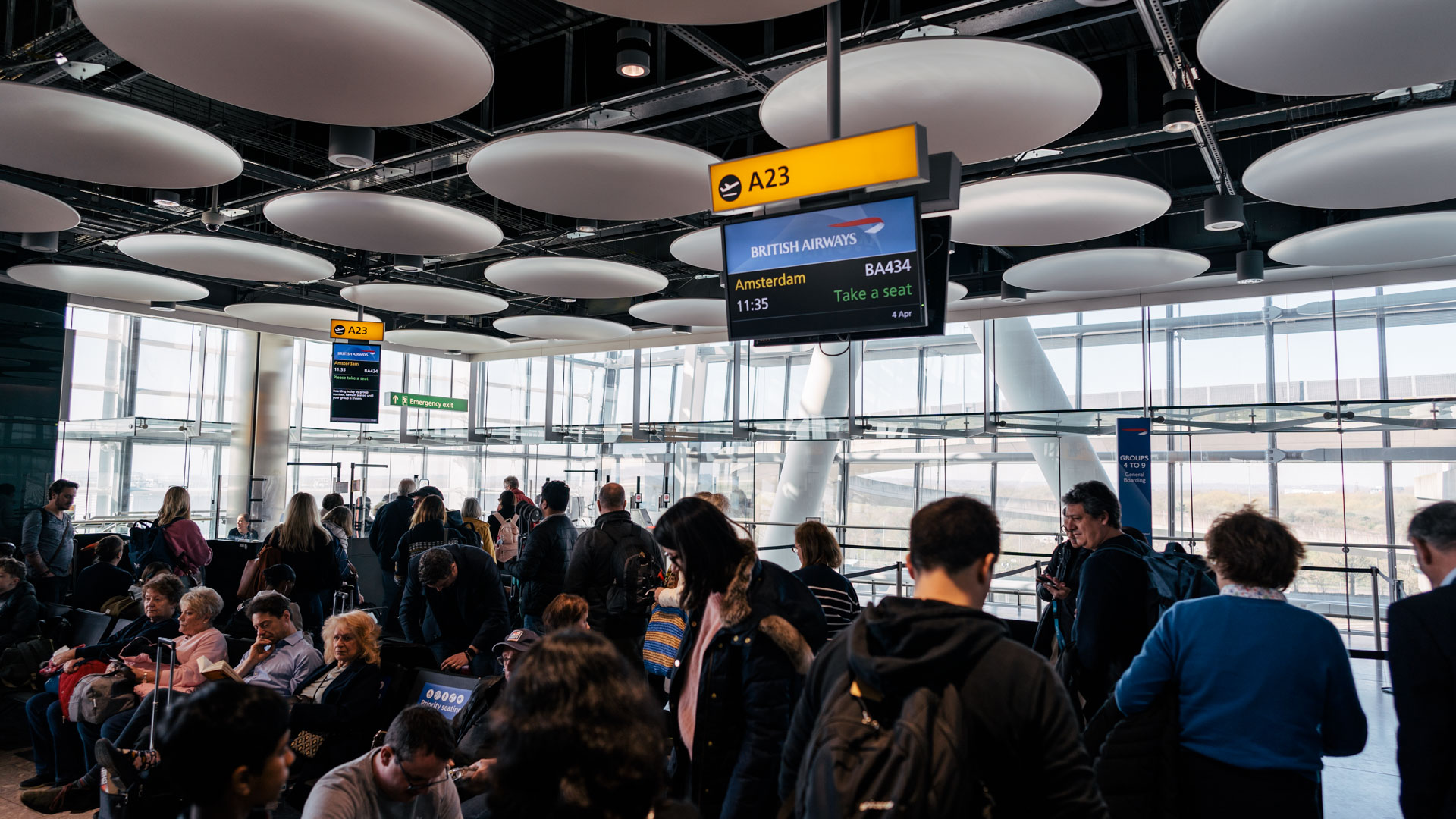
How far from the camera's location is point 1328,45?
434 cm

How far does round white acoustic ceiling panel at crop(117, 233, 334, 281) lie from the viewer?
958 centimetres

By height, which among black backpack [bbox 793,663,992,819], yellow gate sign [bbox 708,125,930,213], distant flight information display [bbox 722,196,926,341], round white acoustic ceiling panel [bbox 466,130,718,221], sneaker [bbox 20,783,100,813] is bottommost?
sneaker [bbox 20,783,100,813]

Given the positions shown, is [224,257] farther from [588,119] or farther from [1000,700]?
[1000,700]

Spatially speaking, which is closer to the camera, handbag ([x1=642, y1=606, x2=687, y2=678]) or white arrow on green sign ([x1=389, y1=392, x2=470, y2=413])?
handbag ([x1=642, y1=606, x2=687, y2=678])

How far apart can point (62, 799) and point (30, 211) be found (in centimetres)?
521

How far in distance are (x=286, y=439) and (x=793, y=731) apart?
61.1ft

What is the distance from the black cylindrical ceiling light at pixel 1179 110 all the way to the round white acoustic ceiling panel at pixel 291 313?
11320 mm

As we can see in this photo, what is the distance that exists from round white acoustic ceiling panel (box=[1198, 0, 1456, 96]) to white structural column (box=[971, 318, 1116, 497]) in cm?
905

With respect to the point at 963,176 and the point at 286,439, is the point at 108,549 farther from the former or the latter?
the point at 286,439

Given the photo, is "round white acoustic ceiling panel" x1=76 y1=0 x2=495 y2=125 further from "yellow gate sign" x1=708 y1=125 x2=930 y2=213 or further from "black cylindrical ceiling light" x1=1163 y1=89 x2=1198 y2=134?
"black cylindrical ceiling light" x1=1163 y1=89 x2=1198 y2=134

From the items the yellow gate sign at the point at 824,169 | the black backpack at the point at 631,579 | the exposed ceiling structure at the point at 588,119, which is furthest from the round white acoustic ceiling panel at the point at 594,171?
the black backpack at the point at 631,579

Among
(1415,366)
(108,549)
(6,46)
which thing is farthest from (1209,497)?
(6,46)

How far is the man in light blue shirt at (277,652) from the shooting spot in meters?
5.38

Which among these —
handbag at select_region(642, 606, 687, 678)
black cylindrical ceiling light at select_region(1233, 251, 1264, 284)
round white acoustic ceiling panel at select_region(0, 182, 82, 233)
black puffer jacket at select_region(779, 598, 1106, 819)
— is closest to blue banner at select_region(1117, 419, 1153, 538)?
black cylindrical ceiling light at select_region(1233, 251, 1264, 284)
